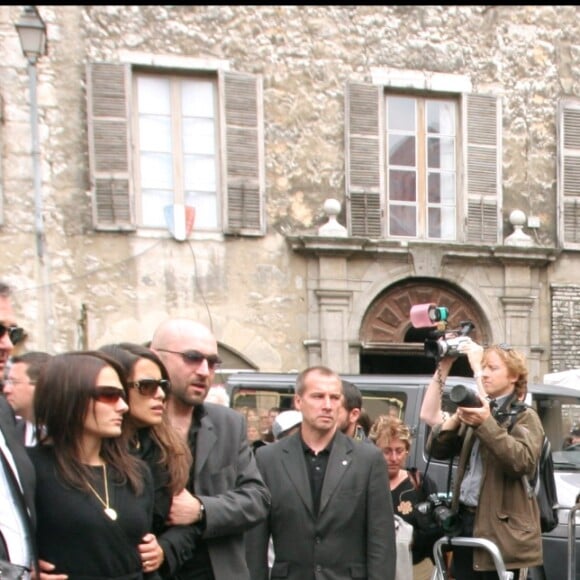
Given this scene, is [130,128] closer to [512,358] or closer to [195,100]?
[195,100]

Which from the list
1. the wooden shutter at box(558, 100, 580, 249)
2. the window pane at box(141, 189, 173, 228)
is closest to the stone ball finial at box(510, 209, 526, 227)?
the wooden shutter at box(558, 100, 580, 249)

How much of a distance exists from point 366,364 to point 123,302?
13.2ft

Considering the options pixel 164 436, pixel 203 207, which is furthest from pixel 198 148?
pixel 164 436

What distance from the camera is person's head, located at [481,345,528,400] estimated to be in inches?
171

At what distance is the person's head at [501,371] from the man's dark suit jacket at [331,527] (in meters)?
0.85

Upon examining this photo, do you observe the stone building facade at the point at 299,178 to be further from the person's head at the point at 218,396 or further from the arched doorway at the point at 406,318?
the person's head at the point at 218,396

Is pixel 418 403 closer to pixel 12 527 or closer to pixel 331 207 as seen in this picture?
pixel 12 527

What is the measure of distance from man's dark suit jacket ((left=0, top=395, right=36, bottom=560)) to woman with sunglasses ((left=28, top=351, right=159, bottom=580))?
0.21ft

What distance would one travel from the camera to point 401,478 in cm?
493

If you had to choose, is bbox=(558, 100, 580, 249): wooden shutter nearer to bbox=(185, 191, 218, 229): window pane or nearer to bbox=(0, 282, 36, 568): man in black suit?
bbox=(185, 191, 218, 229): window pane

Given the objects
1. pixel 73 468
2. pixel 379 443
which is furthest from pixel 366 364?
pixel 73 468

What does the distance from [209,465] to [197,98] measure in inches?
371

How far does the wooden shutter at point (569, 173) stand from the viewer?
13031mm

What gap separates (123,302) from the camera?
11.4 meters
